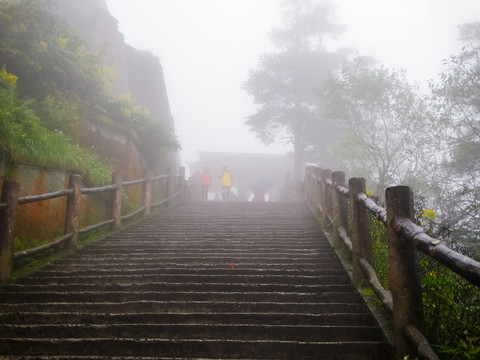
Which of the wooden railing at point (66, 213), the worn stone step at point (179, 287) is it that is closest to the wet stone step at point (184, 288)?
the worn stone step at point (179, 287)

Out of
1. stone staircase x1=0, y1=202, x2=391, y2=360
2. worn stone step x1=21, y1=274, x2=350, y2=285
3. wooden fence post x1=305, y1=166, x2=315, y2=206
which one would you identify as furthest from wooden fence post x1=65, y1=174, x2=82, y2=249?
wooden fence post x1=305, y1=166, x2=315, y2=206

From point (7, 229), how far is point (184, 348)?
2.54 m

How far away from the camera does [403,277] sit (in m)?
2.44

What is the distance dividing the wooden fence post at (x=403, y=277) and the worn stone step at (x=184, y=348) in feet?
1.01

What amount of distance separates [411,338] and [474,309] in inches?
16.8

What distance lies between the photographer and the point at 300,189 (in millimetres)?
13852

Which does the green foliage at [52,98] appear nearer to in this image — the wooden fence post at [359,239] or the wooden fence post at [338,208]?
the wooden fence post at [338,208]

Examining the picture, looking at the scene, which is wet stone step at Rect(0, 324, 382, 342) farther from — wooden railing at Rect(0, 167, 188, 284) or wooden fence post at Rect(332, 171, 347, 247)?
wooden fence post at Rect(332, 171, 347, 247)

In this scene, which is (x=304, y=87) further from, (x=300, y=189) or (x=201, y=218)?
(x=201, y=218)

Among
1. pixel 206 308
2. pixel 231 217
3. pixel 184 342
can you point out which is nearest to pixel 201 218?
pixel 231 217

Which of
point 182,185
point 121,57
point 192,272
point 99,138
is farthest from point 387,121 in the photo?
point 121,57

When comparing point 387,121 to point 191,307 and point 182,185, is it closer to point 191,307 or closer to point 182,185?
point 182,185

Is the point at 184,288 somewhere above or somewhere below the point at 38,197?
below

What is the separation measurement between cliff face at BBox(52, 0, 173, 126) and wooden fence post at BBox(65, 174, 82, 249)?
14.6 m
